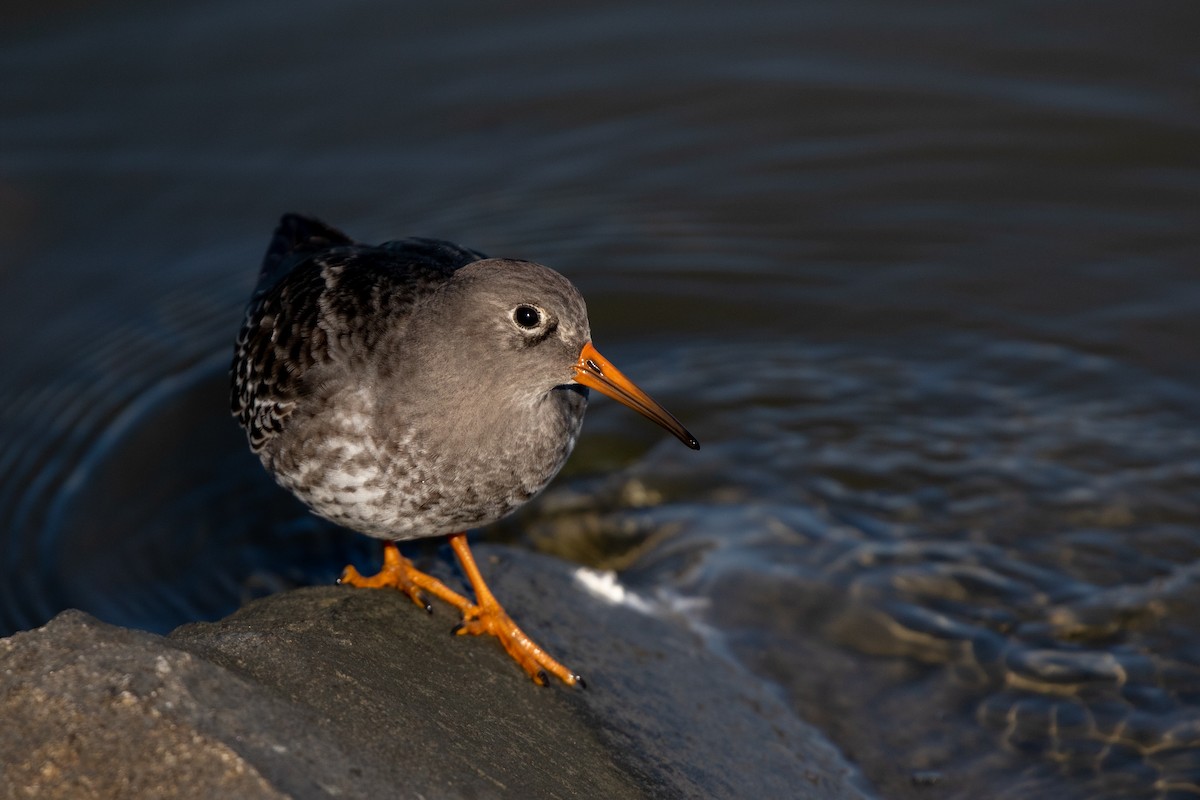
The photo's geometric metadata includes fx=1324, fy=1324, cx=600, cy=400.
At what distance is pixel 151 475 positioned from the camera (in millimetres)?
7949

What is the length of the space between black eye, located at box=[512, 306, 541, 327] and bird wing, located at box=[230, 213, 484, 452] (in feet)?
1.67

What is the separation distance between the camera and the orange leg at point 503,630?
5262 millimetres

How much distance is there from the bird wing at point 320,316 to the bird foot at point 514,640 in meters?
1.12

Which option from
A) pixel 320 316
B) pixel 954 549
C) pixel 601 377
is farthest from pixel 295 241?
pixel 954 549

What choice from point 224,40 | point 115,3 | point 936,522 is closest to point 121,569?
point 936,522

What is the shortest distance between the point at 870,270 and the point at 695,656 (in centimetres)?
401

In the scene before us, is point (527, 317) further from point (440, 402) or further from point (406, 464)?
point (406, 464)

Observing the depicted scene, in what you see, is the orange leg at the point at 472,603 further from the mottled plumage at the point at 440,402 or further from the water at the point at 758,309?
the water at the point at 758,309

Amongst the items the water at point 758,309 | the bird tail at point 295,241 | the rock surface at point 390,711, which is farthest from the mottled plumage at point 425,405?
the water at point 758,309

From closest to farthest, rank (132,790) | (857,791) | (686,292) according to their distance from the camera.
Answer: (132,790) < (857,791) < (686,292)

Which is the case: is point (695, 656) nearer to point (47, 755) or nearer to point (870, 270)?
point (47, 755)

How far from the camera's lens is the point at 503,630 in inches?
213

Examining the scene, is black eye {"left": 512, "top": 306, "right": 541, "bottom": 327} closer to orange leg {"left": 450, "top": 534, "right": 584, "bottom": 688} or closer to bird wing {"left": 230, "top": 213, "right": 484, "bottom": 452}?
bird wing {"left": 230, "top": 213, "right": 484, "bottom": 452}

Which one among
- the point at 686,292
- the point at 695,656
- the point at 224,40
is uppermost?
the point at 224,40
